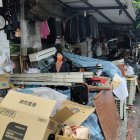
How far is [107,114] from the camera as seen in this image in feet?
17.6

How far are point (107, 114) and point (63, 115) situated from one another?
1834 millimetres

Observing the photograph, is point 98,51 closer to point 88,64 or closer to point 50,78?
point 88,64

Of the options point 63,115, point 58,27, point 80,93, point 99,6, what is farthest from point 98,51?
point 63,115

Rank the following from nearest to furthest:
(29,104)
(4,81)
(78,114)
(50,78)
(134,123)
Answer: (29,104)
(78,114)
(50,78)
(4,81)
(134,123)

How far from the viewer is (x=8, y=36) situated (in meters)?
6.08

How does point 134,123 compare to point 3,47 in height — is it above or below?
below

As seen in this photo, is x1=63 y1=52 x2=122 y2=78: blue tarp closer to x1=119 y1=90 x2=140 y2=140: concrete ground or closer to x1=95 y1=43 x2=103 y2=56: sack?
x1=119 y1=90 x2=140 y2=140: concrete ground

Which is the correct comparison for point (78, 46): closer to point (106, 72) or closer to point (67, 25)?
point (67, 25)

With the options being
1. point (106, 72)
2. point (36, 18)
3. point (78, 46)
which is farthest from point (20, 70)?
point (78, 46)

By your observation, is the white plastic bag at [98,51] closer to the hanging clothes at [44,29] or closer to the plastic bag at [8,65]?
the hanging clothes at [44,29]

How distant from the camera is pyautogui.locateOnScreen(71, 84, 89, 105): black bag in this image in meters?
4.87

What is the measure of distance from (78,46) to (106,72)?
2449 millimetres

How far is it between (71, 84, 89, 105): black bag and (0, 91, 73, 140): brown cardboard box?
1.17 metres

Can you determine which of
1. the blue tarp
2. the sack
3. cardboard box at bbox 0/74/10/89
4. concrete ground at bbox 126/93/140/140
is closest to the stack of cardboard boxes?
cardboard box at bbox 0/74/10/89
